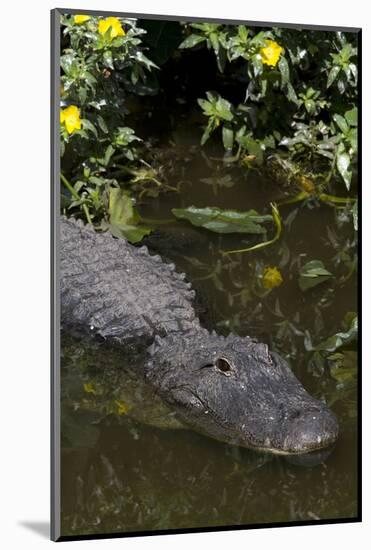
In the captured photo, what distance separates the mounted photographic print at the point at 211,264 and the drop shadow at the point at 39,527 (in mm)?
178

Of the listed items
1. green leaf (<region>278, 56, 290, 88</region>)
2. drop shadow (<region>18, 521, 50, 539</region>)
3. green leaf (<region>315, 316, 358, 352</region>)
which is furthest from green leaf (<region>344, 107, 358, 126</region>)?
drop shadow (<region>18, 521, 50, 539</region>)

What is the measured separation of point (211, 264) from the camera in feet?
18.7

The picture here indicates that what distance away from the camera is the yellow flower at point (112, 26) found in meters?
5.11

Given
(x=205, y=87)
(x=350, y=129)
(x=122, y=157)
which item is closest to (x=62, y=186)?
(x=122, y=157)

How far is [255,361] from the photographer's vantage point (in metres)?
5.48

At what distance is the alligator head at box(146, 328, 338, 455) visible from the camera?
5105 millimetres

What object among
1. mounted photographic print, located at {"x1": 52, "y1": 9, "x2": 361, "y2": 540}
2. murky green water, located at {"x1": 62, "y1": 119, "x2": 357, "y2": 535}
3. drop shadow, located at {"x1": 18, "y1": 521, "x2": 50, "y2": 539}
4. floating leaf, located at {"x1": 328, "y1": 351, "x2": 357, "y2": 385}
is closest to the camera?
drop shadow, located at {"x1": 18, "y1": 521, "x2": 50, "y2": 539}

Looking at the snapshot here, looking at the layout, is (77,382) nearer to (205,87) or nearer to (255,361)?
(255,361)

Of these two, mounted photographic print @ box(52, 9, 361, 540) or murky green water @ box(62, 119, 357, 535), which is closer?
murky green water @ box(62, 119, 357, 535)

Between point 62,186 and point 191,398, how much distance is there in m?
1.18

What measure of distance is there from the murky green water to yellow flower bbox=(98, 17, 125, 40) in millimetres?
613

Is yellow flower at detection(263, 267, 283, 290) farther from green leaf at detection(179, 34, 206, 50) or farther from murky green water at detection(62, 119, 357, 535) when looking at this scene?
green leaf at detection(179, 34, 206, 50)

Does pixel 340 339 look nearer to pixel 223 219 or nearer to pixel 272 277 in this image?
pixel 272 277

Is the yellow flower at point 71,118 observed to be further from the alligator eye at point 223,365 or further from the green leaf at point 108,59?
the alligator eye at point 223,365
